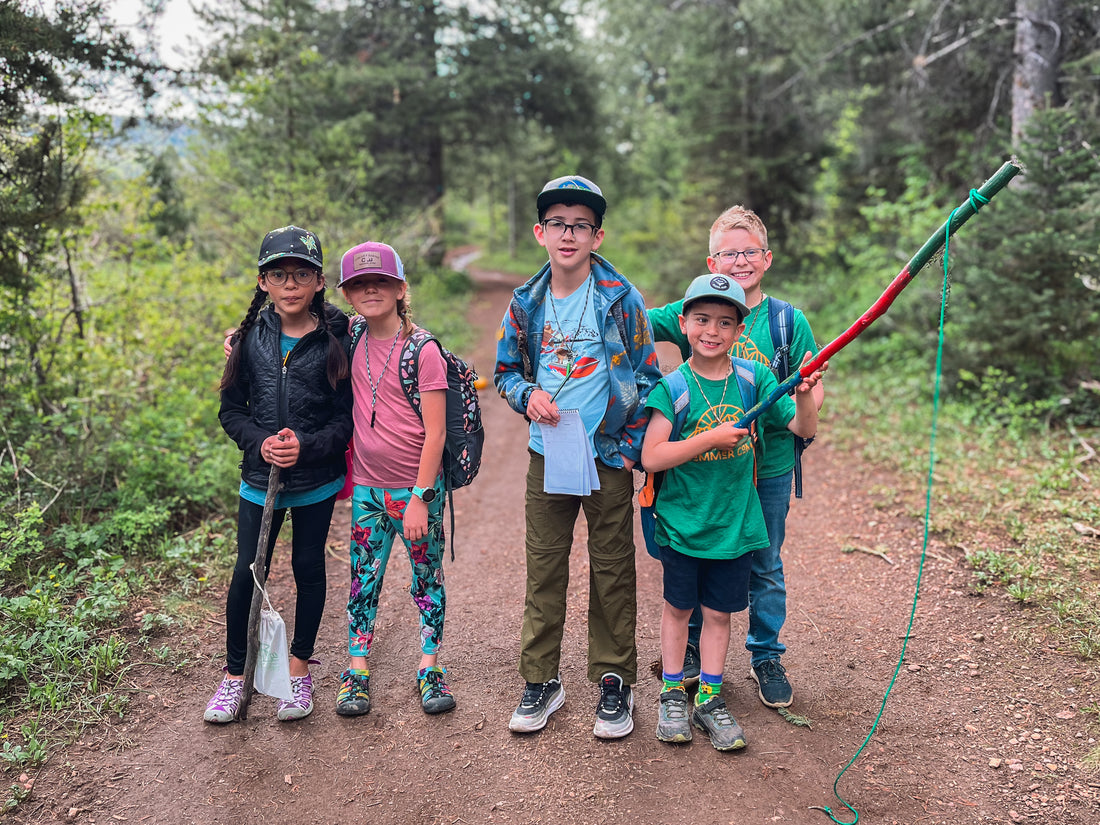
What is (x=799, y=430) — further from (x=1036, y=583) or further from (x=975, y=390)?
(x=975, y=390)

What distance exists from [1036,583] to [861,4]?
9455 mm

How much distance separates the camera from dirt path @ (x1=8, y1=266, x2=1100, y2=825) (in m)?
3.01

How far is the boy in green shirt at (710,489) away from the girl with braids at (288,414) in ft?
5.07

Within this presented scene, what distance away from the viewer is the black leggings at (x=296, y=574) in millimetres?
3562

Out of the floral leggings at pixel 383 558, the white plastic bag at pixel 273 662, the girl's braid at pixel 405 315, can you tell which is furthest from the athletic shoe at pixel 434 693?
the girl's braid at pixel 405 315

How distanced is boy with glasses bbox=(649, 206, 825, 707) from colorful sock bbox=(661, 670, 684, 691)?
0.05 m

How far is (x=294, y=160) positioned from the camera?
38.7ft

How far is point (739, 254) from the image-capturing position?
3482 mm

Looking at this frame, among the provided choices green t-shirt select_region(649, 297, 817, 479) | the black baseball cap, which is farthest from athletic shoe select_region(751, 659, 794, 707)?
the black baseball cap

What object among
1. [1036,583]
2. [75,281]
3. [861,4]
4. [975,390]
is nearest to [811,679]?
[1036,583]

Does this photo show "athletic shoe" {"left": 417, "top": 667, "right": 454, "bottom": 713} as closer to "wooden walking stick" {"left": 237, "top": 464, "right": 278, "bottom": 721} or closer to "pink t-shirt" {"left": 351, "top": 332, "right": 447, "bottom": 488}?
"wooden walking stick" {"left": 237, "top": 464, "right": 278, "bottom": 721}

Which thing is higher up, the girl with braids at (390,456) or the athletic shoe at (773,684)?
the girl with braids at (390,456)

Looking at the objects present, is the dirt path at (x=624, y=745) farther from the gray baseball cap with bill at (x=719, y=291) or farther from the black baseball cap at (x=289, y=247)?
the black baseball cap at (x=289, y=247)

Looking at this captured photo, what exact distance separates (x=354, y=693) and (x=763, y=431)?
2375 mm
